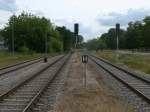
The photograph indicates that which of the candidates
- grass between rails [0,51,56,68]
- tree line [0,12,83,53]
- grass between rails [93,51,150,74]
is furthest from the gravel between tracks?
tree line [0,12,83,53]

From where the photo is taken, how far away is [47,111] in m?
13.3

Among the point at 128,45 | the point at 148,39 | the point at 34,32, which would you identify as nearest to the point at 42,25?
the point at 34,32

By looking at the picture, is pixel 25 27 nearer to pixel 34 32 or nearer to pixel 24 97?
pixel 34 32

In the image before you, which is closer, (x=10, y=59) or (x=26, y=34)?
(x=10, y=59)

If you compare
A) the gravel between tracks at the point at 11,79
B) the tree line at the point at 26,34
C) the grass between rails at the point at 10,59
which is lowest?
the grass between rails at the point at 10,59

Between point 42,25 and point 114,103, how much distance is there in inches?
4628

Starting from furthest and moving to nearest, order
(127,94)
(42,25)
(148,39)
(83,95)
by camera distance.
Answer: (148,39) < (42,25) < (127,94) < (83,95)

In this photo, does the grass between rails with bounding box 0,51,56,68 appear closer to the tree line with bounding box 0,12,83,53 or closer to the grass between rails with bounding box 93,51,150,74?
the grass between rails with bounding box 93,51,150,74

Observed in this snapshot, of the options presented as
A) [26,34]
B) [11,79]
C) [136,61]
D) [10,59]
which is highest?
[26,34]

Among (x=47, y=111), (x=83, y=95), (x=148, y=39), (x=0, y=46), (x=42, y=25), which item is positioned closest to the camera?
(x=47, y=111)

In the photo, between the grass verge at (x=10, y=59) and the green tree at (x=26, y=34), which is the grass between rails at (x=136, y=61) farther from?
the green tree at (x=26, y=34)

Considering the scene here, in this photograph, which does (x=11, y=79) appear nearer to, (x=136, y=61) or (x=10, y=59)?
(x=136, y=61)

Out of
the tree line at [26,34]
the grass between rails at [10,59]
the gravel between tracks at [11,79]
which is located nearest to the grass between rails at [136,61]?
the gravel between tracks at [11,79]

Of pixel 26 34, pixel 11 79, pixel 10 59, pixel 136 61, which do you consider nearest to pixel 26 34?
pixel 26 34
